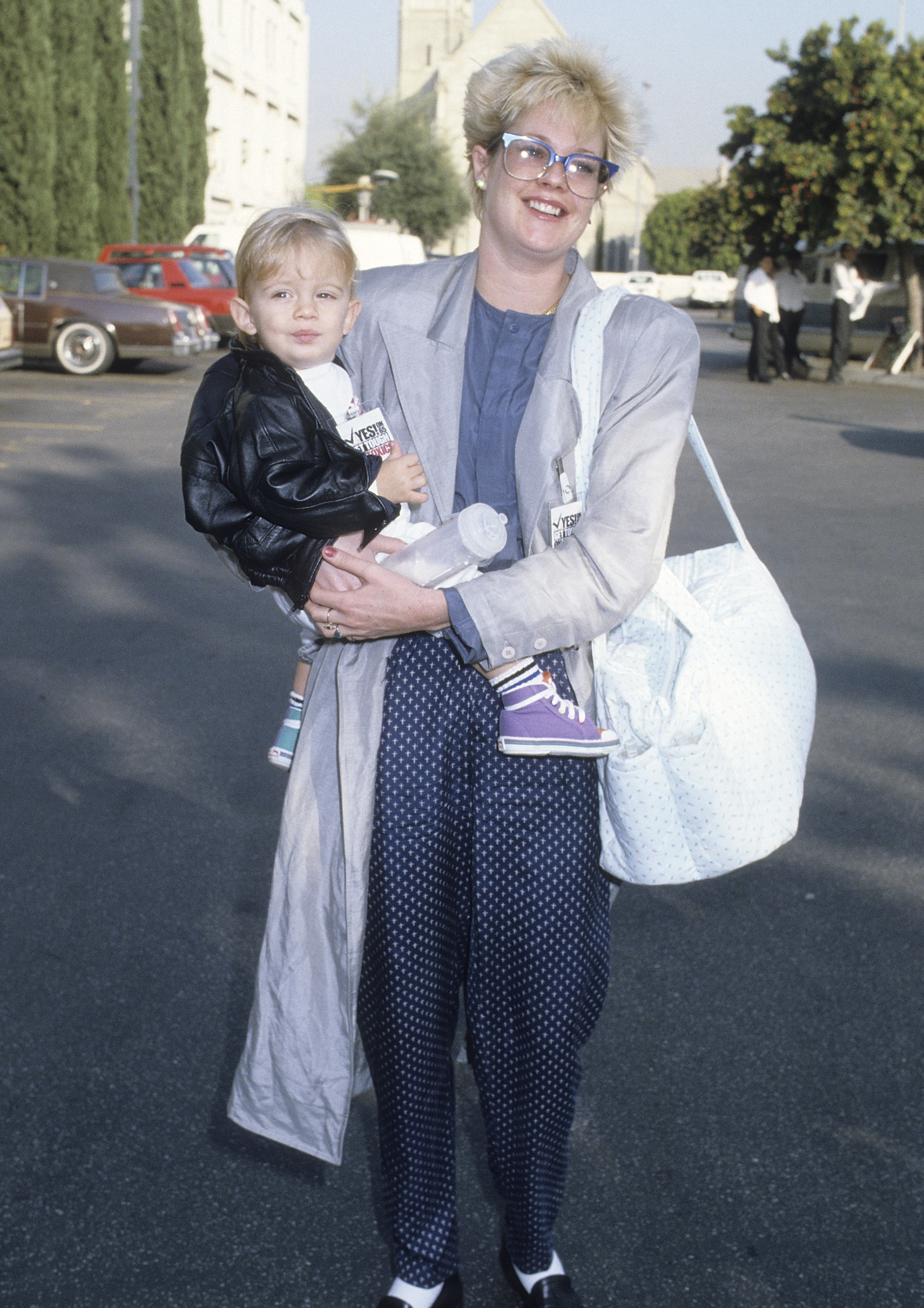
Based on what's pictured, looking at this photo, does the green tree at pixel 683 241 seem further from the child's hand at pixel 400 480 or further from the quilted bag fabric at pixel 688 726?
the child's hand at pixel 400 480

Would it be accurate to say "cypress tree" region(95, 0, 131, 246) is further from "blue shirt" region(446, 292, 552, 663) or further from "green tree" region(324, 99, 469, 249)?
"blue shirt" region(446, 292, 552, 663)

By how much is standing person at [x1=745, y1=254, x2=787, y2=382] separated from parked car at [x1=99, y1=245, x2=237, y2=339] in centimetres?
811

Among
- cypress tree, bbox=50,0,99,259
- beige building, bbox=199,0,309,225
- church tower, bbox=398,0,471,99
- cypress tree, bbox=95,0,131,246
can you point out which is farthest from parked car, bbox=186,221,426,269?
church tower, bbox=398,0,471,99

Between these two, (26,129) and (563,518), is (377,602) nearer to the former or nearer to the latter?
(563,518)

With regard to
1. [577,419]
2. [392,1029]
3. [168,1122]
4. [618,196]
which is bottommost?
[168,1122]

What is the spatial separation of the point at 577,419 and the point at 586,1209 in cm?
157

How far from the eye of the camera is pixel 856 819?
178 inches

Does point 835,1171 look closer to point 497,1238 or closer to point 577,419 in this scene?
point 497,1238

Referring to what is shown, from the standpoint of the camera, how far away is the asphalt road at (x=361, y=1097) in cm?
248

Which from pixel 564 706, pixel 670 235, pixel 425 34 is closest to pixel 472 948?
pixel 564 706

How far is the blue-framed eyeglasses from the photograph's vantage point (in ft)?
7.02

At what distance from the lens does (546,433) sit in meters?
2.14

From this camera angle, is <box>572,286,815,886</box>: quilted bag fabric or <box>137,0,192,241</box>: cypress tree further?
<box>137,0,192,241</box>: cypress tree

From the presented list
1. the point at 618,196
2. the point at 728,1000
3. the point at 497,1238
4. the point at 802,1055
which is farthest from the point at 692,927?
the point at 618,196
